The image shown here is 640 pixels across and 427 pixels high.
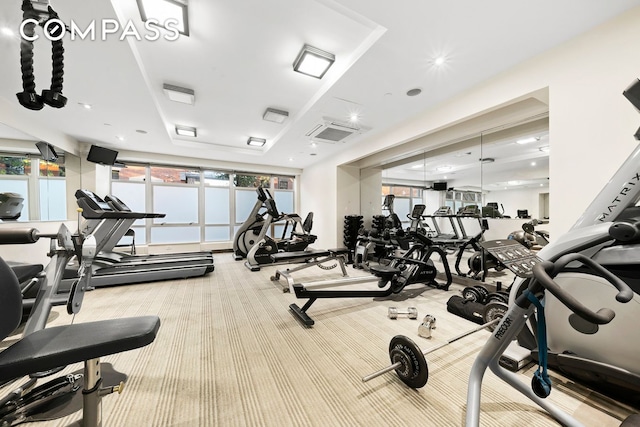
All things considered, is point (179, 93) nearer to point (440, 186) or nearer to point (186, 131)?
point (186, 131)

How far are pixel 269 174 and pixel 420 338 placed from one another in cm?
Result: 735

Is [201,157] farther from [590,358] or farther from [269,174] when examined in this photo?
[590,358]

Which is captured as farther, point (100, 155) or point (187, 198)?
point (187, 198)

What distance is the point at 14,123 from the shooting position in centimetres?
359

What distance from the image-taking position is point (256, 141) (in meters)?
5.70

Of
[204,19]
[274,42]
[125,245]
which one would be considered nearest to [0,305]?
[204,19]

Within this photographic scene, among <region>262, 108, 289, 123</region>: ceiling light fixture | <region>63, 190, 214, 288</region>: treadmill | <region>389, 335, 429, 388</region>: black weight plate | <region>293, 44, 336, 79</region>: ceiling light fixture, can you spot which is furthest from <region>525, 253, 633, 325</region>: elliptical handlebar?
<region>63, 190, 214, 288</region>: treadmill

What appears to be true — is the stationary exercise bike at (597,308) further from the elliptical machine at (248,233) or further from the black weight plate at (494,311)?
the elliptical machine at (248,233)

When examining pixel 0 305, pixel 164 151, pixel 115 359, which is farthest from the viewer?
pixel 164 151

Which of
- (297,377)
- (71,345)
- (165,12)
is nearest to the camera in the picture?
(71,345)

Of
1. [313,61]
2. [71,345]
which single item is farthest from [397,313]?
[313,61]

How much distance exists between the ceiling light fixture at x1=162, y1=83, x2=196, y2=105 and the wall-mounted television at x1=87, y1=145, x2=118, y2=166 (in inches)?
112

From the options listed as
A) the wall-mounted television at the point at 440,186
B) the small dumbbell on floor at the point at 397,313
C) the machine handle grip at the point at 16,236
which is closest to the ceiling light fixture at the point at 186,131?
the machine handle grip at the point at 16,236

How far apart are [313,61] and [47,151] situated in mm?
5524
